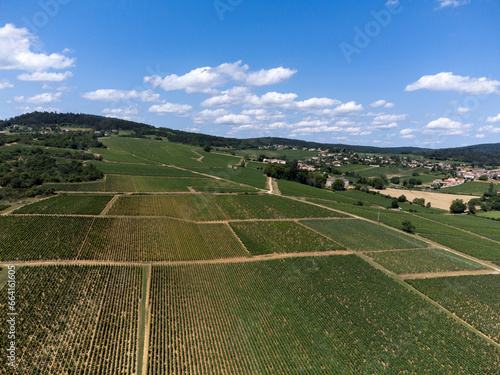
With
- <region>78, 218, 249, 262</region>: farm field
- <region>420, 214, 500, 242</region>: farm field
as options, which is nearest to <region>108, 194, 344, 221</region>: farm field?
<region>78, 218, 249, 262</region>: farm field

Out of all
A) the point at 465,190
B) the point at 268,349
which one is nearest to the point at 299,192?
the point at 268,349

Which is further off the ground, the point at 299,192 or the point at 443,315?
the point at 299,192

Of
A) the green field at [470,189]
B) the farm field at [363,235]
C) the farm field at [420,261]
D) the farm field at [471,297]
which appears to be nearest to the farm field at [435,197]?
the green field at [470,189]

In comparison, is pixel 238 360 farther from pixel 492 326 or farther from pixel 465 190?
pixel 465 190

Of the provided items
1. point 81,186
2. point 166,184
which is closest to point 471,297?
point 166,184

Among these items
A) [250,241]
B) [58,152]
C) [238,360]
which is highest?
[58,152]

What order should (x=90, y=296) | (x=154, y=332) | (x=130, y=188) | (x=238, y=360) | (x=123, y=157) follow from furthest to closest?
(x=123, y=157) < (x=130, y=188) < (x=90, y=296) < (x=154, y=332) < (x=238, y=360)

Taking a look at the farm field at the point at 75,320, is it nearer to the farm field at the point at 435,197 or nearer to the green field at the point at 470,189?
the farm field at the point at 435,197

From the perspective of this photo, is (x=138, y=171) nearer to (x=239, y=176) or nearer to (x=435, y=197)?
(x=239, y=176)
